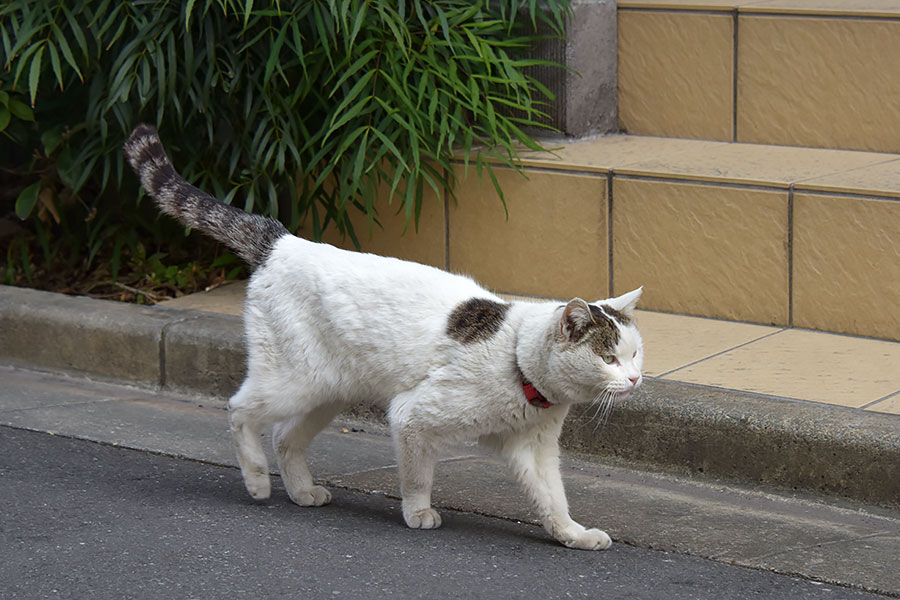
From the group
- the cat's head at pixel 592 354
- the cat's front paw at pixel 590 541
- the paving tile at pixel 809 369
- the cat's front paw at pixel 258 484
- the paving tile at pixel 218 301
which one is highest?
the cat's head at pixel 592 354

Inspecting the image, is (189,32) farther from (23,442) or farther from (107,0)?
(23,442)

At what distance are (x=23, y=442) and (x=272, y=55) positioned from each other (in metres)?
1.92

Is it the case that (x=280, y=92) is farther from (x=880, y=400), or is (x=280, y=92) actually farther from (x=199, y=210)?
(x=880, y=400)

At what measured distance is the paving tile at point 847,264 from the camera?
533 cm

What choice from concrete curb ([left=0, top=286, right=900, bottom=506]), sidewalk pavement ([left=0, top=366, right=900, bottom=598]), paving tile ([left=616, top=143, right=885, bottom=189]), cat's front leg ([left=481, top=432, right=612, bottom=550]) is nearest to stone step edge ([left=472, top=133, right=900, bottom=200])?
paving tile ([left=616, top=143, right=885, bottom=189])

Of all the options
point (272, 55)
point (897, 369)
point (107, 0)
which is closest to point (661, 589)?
point (897, 369)

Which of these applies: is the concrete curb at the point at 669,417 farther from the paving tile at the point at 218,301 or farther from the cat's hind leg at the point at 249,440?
the cat's hind leg at the point at 249,440

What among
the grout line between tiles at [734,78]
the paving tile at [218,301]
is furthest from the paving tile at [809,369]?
the paving tile at [218,301]

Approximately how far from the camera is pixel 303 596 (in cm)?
358

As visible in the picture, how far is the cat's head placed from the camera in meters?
3.77

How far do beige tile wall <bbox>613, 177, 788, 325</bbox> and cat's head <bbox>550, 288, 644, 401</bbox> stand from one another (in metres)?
1.94

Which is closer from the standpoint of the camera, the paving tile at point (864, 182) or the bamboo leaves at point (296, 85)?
the paving tile at point (864, 182)

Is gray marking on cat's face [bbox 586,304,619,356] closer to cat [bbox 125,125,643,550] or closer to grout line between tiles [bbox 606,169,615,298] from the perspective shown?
cat [bbox 125,125,643,550]

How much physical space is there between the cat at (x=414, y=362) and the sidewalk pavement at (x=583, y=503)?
16 cm
